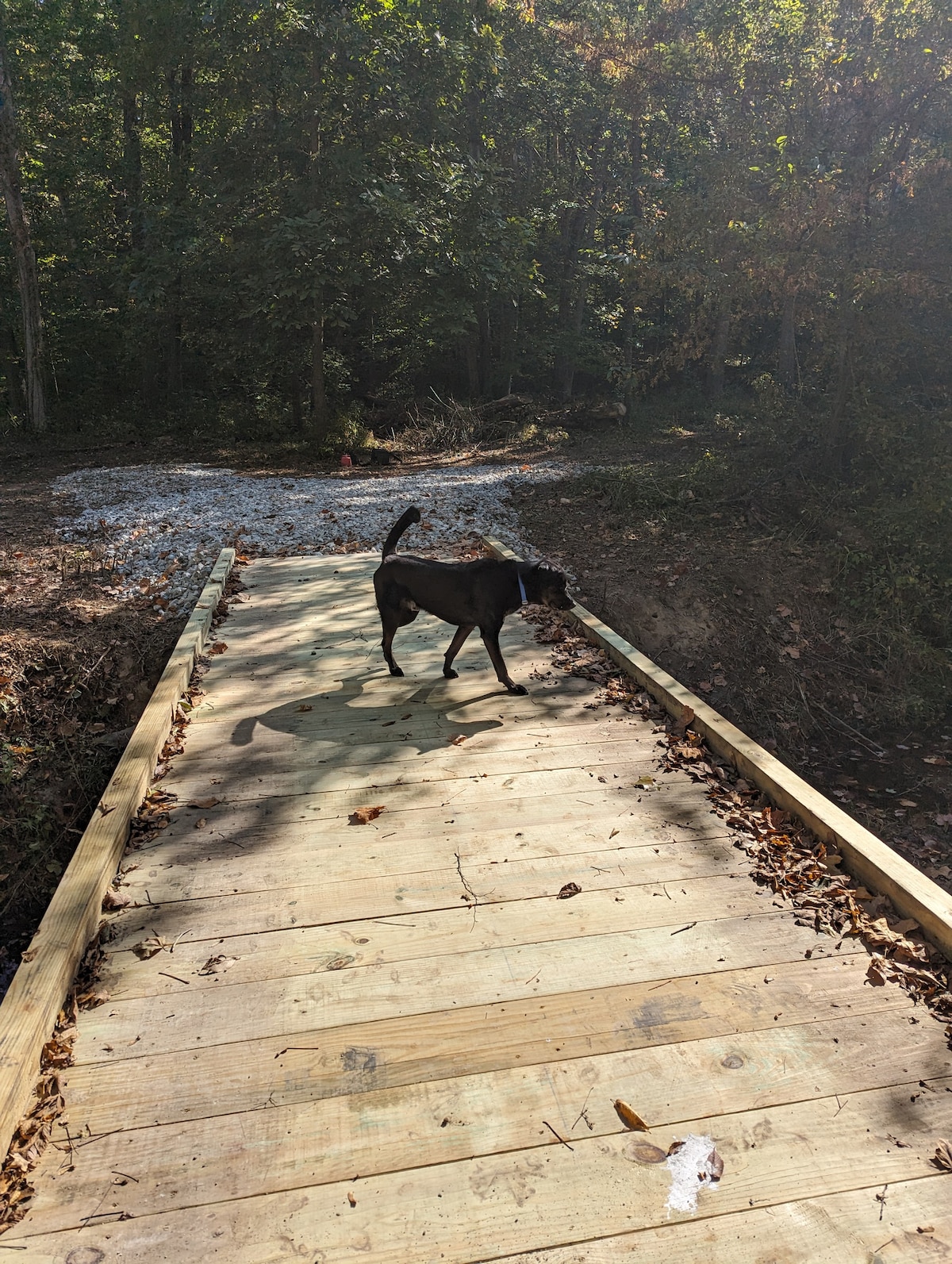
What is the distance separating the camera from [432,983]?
2.29 meters

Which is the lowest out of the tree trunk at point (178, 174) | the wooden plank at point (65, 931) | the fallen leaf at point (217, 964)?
the fallen leaf at point (217, 964)

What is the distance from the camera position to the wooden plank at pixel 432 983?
212 centimetres

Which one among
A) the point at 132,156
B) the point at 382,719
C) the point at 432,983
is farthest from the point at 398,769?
the point at 132,156

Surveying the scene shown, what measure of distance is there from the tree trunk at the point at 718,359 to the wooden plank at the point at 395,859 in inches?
748

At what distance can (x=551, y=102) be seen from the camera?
19531 millimetres

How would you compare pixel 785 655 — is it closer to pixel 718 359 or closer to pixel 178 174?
pixel 178 174

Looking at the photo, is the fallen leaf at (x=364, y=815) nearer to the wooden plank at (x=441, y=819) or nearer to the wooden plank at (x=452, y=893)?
the wooden plank at (x=441, y=819)

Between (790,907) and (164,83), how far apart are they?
64.5ft

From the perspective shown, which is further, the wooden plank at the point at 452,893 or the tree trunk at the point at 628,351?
the tree trunk at the point at 628,351

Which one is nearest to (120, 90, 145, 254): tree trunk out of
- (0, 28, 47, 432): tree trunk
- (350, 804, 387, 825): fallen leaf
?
(0, 28, 47, 432): tree trunk

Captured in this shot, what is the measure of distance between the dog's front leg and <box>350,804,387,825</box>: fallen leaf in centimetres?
134

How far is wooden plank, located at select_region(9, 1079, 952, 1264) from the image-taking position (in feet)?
5.17

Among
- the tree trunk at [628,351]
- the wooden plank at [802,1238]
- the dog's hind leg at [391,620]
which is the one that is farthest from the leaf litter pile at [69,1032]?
the tree trunk at [628,351]

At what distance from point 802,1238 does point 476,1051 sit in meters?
0.83
